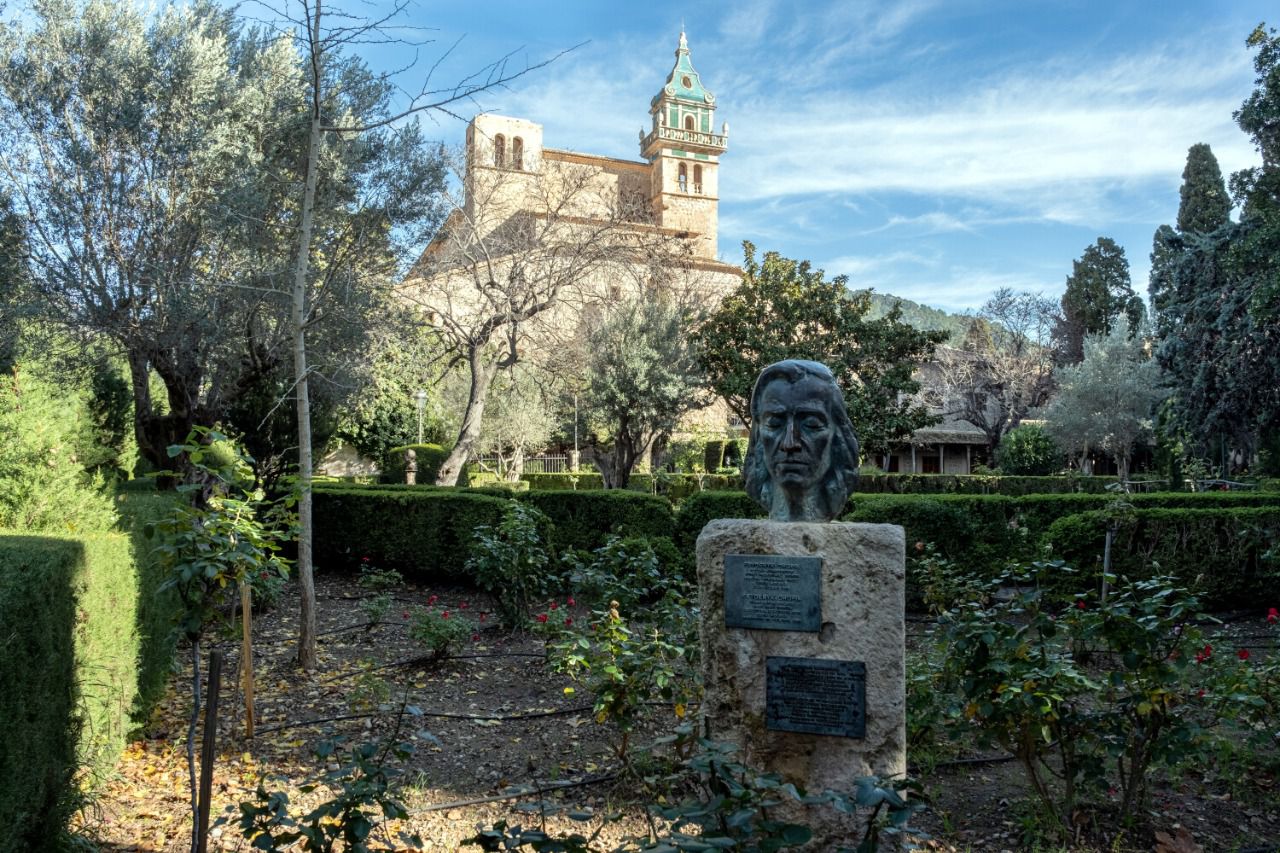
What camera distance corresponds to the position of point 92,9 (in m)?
9.55

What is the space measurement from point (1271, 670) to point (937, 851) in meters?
2.05

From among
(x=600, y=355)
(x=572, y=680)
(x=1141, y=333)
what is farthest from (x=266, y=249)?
(x=1141, y=333)

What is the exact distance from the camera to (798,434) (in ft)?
11.3

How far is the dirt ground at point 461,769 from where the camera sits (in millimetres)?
3725

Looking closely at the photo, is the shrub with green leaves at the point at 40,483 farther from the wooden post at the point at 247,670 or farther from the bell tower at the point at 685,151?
the bell tower at the point at 685,151

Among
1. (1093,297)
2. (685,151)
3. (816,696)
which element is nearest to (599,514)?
(816,696)

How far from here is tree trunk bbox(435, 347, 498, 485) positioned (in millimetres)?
15867

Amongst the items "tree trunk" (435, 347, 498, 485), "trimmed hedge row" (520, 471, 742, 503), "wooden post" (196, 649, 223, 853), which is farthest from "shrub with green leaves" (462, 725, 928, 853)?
"tree trunk" (435, 347, 498, 485)

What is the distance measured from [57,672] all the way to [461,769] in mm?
2082

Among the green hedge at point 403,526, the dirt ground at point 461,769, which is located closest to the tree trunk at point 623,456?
the green hedge at point 403,526

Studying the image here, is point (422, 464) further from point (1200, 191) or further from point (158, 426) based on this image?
point (1200, 191)

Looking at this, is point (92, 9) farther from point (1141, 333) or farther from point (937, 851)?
point (1141, 333)

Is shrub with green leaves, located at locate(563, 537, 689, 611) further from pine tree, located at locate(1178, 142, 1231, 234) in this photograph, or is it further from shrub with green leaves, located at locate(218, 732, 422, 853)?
pine tree, located at locate(1178, 142, 1231, 234)

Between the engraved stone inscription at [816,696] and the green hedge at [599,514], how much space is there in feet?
22.4
